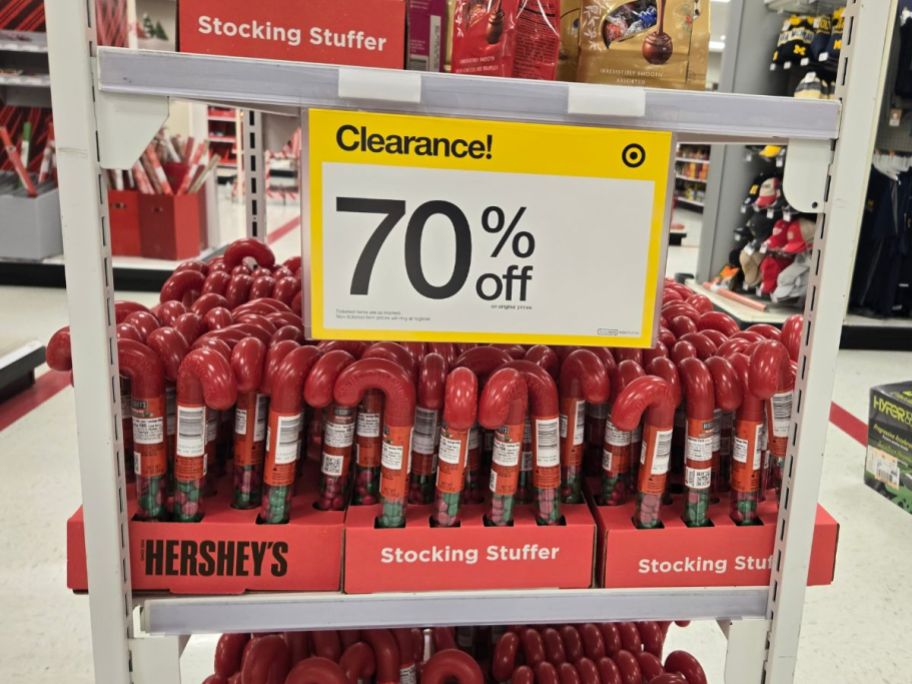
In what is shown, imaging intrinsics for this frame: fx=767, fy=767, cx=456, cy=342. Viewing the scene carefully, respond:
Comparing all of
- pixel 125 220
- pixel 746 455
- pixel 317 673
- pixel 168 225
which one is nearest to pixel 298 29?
pixel 746 455

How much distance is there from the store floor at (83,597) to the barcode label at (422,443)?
34cm

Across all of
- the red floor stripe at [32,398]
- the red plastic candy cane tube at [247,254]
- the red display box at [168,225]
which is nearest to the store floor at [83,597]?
the red floor stripe at [32,398]

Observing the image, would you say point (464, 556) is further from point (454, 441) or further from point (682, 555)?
point (682, 555)

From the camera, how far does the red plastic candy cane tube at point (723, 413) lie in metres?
1.09

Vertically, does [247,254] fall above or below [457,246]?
below

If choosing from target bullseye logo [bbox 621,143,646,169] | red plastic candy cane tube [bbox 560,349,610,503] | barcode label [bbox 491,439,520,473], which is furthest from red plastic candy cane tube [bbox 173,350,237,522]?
target bullseye logo [bbox 621,143,646,169]

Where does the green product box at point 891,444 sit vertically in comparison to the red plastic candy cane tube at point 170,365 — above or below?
below

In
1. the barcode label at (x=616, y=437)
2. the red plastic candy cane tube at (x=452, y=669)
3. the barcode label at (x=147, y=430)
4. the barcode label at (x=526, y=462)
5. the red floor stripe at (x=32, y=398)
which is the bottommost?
the red floor stripe at (x=32, y=398)

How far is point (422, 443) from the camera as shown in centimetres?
112

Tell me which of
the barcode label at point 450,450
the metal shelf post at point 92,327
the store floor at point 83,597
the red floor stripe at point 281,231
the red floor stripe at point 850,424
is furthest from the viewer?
the red floor stripe at point 281,231

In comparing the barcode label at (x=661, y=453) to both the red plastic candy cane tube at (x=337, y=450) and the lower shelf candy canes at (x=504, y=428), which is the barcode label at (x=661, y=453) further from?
the red plastic candy cane tube at (x=337, y=450)

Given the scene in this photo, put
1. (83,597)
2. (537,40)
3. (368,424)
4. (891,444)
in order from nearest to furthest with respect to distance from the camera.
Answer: (537,40)
(368,424)
(83,597)
(891,444)

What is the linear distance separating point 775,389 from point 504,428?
0.38 metres

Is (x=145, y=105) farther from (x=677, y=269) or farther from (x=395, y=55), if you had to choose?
(x=677, y=269)
